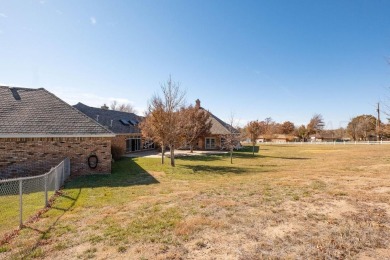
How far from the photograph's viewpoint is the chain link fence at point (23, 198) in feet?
22.2

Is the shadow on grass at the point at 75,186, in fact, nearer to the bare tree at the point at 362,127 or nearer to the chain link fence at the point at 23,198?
the chain link fence at the point at 23,198

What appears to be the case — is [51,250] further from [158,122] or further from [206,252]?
[158,122]

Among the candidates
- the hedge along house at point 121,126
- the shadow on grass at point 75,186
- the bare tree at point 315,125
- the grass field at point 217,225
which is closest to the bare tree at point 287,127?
the bare tree at point 315,125

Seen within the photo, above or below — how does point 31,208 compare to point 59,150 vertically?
below

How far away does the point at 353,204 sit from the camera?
305 inches

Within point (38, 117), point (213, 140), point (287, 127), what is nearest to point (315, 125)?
point (287, 127)

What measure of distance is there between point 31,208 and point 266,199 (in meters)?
8.42

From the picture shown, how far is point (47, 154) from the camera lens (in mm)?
14336

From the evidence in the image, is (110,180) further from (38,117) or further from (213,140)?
(213,140)

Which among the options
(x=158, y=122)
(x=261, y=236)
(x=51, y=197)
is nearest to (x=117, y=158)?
(x=158, y=122)

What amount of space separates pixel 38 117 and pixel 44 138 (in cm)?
199

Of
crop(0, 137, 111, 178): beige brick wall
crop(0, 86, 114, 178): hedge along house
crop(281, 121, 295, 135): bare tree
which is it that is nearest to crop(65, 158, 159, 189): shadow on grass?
crop(0, 137, 111, 178): beige brick wall

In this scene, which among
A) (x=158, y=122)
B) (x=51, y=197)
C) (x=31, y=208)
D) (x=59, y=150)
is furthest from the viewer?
(x=158, y=122)

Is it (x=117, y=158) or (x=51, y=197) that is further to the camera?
(x=117, y=158)
